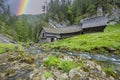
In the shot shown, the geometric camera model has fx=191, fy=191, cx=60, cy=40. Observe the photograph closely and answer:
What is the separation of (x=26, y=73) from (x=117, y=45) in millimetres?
22414

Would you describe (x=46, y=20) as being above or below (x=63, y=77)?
above

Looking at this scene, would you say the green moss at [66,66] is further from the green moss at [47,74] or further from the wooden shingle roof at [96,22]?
the wooden shingle roof at [96,22]

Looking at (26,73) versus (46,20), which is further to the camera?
(46,20)

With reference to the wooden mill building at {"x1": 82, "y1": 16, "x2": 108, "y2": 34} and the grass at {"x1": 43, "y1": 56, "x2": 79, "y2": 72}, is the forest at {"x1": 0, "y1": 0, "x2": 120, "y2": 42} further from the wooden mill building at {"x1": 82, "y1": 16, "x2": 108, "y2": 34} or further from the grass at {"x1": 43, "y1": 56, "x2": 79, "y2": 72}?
the grass at {"x1": 43, "y1": 56, "x2": 79, "y2": 72}

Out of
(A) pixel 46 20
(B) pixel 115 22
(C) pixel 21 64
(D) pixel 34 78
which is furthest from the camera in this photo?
(A) pixel 46 20

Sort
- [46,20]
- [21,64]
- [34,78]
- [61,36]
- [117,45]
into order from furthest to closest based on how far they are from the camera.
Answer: [46,20] < [61,36] < [117,45] < [21,64] < [34,78]

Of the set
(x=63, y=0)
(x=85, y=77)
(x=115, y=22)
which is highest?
(x=63, y=0)

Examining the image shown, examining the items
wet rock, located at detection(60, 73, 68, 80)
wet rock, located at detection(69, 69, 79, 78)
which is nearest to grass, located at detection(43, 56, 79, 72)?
wet rock, located at detection(69, 69, 79, 78)

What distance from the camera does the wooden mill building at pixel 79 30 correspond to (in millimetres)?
58366

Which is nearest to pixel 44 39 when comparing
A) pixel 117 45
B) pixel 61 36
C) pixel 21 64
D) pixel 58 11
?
pixel 61 36

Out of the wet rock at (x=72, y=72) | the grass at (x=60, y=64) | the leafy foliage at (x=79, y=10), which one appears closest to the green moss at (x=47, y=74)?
the grass at (x=60, y=64)

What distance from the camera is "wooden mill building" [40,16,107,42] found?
58.4m

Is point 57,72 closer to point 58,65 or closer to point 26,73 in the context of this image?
point 58,65

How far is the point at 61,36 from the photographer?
→ 229 feet
